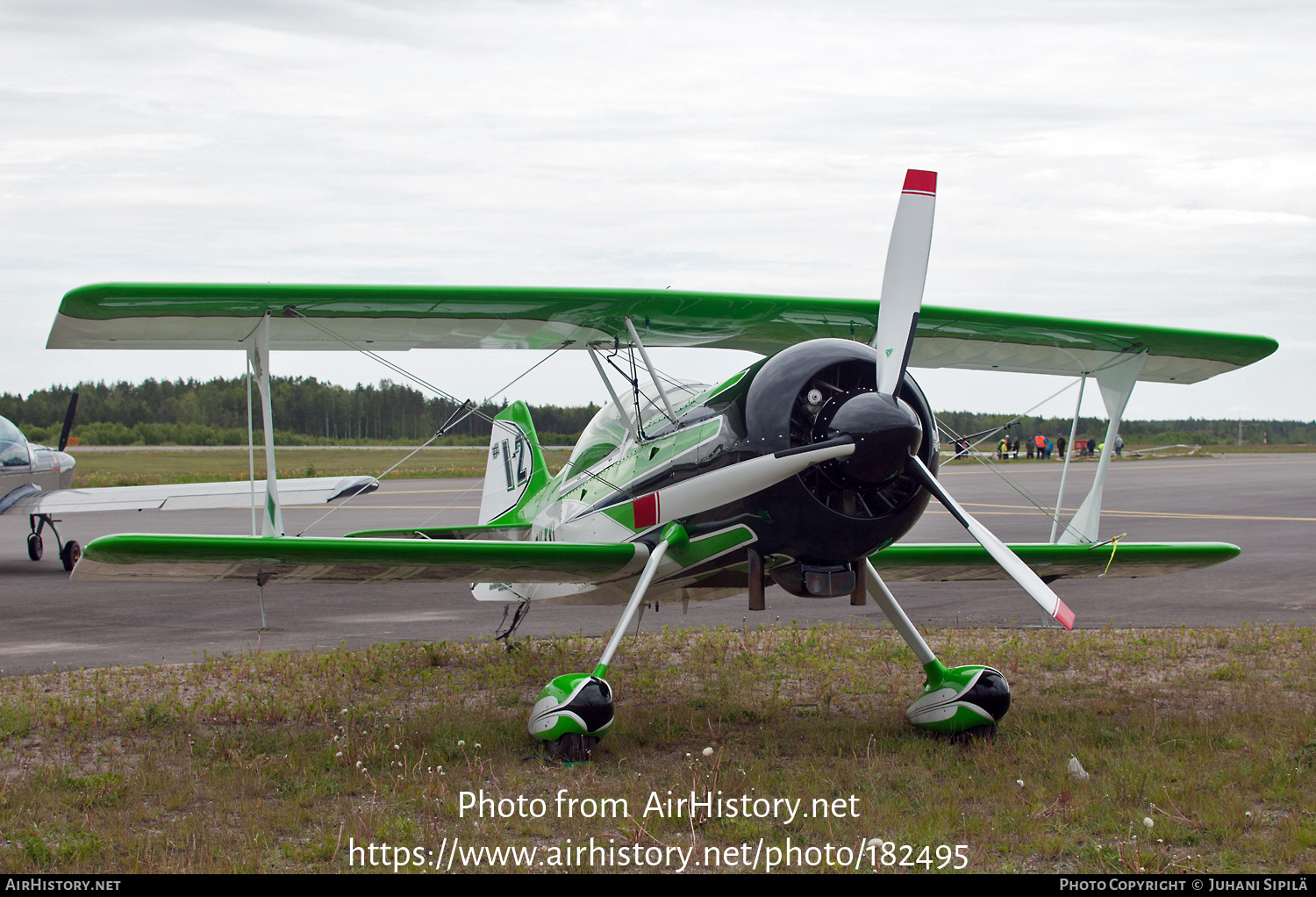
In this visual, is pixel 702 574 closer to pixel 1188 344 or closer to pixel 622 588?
pixel 622 588

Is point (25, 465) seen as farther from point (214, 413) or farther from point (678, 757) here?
point (214, 413)

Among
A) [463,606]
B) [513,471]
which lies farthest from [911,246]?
[463,606]

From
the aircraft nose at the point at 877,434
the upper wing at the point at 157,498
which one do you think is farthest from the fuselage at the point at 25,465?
the aircraft nose at the point at 877,434

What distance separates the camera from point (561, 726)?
568cm

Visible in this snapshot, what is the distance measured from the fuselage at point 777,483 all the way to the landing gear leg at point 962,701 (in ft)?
1.72

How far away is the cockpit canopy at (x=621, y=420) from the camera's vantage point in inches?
272

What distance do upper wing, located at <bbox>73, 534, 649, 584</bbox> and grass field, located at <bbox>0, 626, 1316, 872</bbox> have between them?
973 millimetres

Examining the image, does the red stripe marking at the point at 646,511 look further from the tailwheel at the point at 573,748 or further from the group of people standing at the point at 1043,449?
the group of people standing at the point at 1043,449

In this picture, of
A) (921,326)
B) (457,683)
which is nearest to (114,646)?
(457,683)

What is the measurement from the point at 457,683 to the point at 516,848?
363cm

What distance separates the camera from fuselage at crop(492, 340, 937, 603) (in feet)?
18.8

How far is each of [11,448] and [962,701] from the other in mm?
15767

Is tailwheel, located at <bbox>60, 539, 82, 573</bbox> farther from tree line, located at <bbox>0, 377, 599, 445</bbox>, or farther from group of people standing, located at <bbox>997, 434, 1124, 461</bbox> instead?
group of people standing, located at <bbox>997, 434, 1124, 461</bbox>

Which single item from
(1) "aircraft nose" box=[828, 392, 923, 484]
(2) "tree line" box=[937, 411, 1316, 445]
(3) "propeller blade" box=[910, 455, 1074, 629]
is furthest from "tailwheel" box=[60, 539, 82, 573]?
(2) "tree line" box=[937, 411, 1316, 445]
